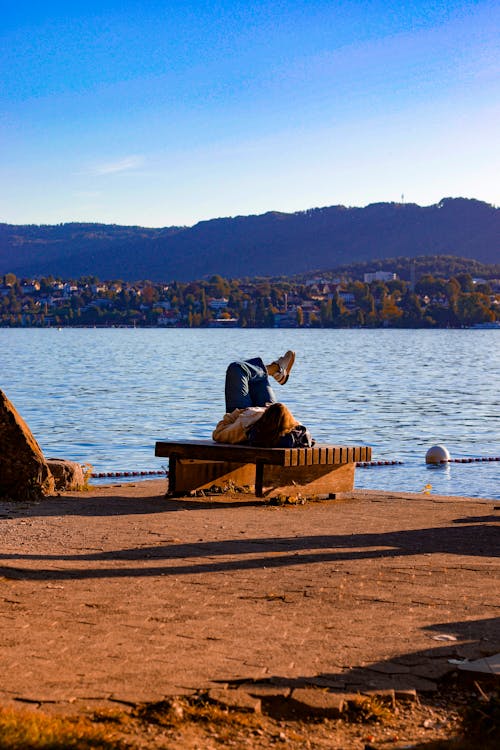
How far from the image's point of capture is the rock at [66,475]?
12469 millimetres

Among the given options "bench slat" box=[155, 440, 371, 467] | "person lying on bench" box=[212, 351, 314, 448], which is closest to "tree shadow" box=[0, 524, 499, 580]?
"bench slat" box=[155, 440, 371, 467]

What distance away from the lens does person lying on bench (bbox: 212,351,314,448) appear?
461 inches

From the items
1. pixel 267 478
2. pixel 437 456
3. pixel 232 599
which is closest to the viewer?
pixel 232 599

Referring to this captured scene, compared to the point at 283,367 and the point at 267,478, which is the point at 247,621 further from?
the point at 283,367

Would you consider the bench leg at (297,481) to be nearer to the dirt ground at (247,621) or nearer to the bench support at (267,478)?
the bench support at (267,478)

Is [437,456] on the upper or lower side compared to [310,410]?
upper

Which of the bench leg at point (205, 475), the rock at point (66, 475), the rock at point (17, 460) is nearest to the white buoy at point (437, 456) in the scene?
the bench leg at point (205, 475)

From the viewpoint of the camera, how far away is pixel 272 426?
11.7m

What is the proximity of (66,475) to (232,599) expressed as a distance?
598 centimetres

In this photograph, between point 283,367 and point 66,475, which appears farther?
point 283,367

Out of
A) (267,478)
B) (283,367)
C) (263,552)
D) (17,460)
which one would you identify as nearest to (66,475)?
(17,460)

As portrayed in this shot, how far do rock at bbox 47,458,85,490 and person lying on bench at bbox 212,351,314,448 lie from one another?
5.39 ft

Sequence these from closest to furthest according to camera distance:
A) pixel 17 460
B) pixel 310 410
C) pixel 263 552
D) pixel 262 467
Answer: pixel 263 552 → pixel 17 460 → pixel 262 467 → pixel 310 410

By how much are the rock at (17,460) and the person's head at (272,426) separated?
7.40 feet
